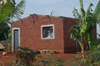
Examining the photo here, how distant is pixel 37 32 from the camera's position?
16125 millimetres

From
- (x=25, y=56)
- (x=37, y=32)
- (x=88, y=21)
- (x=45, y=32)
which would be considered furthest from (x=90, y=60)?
(x=37, y=32)

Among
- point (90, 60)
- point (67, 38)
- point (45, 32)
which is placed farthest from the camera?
point (45, 32)

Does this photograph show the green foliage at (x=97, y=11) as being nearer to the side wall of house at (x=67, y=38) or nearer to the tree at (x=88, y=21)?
the tree at (x=88, y=21)

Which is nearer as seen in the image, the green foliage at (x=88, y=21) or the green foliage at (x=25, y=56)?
the green foliage at (x=25, y=56)

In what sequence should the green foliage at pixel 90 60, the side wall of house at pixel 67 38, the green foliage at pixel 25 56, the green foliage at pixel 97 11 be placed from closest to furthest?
1. the green foliage at pixel 25 56
2. the green foliage at pixel 90 60
3. the green foliage at pixel 97 11
4. the side wall of house at pixel 67 38

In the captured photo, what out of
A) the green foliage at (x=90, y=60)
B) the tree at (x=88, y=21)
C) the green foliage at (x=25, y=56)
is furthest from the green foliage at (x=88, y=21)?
the green foliage at (x=25, y=56)

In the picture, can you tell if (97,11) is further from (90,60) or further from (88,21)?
(90,60)

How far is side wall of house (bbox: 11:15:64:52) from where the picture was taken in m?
14.6

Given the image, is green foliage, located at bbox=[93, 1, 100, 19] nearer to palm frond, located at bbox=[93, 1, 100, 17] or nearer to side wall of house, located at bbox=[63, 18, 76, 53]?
palm frond, located at bbox=[93, 1, 100, 17]

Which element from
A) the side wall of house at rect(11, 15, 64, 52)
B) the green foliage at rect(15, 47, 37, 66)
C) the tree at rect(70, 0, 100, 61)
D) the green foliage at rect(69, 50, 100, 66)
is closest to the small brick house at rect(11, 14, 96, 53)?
the side wall of house at rect(11, 15, 64, 52)

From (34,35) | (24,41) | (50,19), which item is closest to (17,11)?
(50,19)

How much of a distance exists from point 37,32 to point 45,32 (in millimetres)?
855

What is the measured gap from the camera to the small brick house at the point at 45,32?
14523mm

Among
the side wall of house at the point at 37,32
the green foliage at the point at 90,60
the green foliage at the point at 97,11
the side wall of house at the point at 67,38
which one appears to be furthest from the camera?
the side wall of house at the point at 37,32
